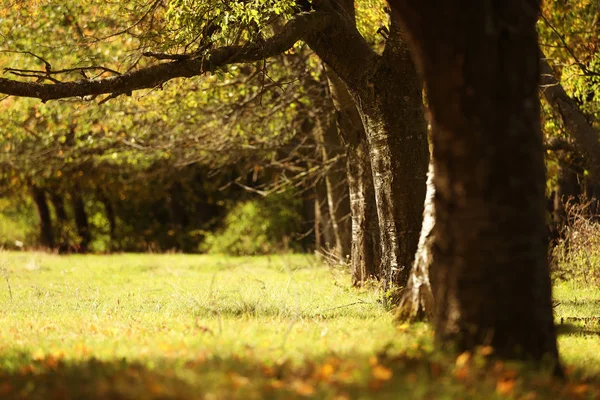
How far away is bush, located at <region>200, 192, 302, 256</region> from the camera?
80.1 feet

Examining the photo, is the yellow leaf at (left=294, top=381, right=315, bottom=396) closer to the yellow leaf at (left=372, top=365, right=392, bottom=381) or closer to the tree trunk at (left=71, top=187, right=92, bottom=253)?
the yellow leaf at (left=372, top=365, right=392, bottom=381)

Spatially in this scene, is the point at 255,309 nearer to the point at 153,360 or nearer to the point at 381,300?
the point at 381,300

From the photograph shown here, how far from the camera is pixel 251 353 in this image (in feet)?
17.1

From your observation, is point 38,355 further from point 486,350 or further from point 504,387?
point 504,387

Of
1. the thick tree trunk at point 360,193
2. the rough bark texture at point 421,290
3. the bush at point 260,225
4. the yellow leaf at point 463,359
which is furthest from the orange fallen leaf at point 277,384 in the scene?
the bush at point 260,225

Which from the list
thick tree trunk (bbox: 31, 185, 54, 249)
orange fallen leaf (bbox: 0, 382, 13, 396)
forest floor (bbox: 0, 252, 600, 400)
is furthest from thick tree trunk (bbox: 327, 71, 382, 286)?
thick tree trunk (bbox: 31, 185, 54, 249)

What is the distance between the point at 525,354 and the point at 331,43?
5.42 meters

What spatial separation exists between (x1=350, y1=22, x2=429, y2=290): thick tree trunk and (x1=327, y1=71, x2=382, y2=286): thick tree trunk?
6.72 ft

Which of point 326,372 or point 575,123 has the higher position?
point 575,123

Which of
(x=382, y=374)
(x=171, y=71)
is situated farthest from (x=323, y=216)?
(x=382, y=374)

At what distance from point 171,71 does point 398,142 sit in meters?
2.97

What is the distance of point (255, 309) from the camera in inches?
326

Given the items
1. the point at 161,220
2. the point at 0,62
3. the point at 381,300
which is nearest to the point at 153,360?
the point at 381,300

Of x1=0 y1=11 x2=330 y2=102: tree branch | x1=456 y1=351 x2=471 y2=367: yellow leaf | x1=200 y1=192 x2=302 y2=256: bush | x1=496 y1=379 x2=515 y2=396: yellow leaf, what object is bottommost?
x1=496 y1=379 x2=515 y2=396: yellow leaf
